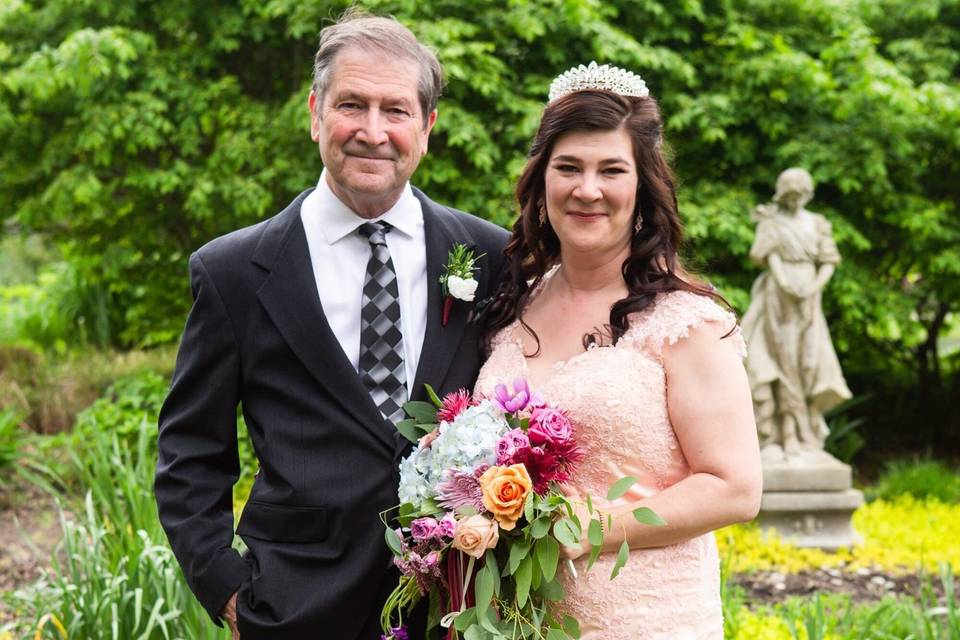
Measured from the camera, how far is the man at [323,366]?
267 centimetres

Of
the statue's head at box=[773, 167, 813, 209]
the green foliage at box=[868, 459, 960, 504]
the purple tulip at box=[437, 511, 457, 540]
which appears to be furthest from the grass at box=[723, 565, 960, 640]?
the green foliage at box=[868, 459, 960, 504]

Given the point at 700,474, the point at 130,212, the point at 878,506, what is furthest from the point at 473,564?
the point at 130,212

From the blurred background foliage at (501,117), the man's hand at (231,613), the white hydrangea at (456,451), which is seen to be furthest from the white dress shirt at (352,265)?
the blurred background foliage at (501,117)

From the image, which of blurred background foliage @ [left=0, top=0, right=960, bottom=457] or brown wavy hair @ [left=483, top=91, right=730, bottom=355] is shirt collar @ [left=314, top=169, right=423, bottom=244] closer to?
brown wavy hair @ [left=483, top=91, right=730, bottom=355]

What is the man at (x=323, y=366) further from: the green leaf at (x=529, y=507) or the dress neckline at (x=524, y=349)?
the green leaf at (x=529, y=507)

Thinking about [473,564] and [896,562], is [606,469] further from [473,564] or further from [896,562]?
[896,562]

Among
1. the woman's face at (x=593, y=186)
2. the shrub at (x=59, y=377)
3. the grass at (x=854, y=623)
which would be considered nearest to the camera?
the woman's face at (x=593, y=186)

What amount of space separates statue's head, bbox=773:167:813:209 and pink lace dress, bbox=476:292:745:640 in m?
5.14

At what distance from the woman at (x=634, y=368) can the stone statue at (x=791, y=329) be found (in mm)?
4994

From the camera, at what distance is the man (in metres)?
2.67

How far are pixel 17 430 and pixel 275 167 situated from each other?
2799mm

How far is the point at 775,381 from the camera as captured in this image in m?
7.71

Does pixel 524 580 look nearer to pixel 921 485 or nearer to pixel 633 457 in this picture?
pixel 633 457

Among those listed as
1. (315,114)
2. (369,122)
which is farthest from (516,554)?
(315,114)
